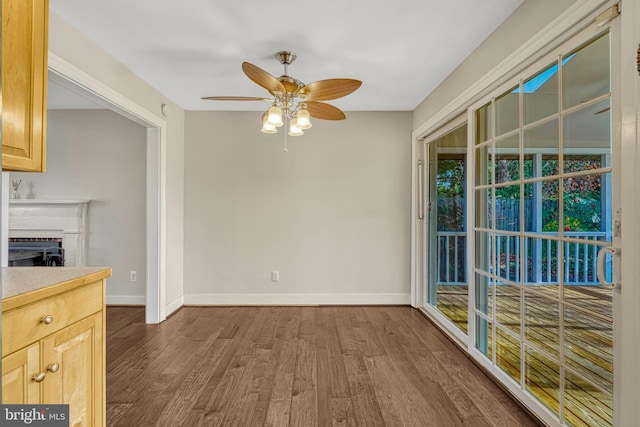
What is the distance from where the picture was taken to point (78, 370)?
1.46m

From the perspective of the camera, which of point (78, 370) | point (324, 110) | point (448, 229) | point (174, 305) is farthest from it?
point (174, 305)

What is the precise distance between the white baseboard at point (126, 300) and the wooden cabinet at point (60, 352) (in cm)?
295

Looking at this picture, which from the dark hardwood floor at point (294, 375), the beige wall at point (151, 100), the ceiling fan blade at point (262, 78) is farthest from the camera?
the beige wall at point (151, 100)

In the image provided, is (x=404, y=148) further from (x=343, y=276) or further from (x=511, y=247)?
(x=511, y=247)

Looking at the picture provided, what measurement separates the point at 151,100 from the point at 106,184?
1483 millimetres

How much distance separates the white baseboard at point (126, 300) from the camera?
4.28 metres

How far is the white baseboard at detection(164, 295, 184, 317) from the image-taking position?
3.87 m

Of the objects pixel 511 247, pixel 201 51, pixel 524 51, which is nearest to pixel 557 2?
pixel 524 51

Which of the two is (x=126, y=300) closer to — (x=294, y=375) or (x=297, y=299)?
(x=297, y=299)

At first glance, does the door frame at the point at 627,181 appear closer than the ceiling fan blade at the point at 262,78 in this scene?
Yes

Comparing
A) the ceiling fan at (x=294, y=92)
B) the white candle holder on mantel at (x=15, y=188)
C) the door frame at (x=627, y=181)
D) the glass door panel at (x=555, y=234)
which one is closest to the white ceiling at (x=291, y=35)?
the ceiling fan at (x=294, y=92)

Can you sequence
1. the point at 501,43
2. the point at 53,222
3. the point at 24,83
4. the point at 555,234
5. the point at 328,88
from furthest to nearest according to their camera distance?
1. the point at 53,222
2. the point at 328,88
3. the point at 501,43
4. the point at 555,234
5. the point at 24,83

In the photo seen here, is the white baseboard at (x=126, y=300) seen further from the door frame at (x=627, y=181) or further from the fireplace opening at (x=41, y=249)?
the door frame at (x=627, y=181)

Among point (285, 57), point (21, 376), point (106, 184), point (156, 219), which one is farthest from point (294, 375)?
point (106, 184)
